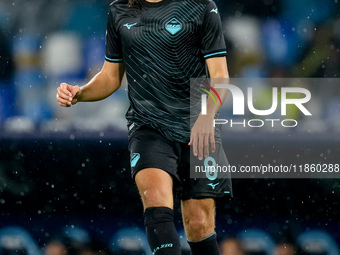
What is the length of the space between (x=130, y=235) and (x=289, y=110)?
5.40 ft

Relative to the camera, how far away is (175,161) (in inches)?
134

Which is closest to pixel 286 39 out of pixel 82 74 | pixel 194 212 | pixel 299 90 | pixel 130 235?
pixel 299 90

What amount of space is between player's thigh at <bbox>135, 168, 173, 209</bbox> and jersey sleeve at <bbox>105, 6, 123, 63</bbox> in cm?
76

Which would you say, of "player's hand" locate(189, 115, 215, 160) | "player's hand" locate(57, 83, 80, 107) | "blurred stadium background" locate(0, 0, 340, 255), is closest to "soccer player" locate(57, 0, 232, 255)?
"player's hand" locate(57, 83, 80, 107)

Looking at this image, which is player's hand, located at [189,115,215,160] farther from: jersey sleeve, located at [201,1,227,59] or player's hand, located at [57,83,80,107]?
player's hand, located at [57,83,80,107]

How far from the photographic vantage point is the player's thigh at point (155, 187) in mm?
3178

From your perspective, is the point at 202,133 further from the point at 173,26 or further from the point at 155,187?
the point at 173,26

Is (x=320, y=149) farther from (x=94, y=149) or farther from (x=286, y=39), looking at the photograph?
(x=94, y=149)

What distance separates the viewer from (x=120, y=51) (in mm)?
3729

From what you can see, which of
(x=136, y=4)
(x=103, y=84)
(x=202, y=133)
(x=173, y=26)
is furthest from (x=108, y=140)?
(x=202, y=133)

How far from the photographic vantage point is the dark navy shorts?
3.34m

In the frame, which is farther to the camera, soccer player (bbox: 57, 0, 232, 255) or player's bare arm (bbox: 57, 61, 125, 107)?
player's bare arm (bbox: 57, 61, 125, 107)

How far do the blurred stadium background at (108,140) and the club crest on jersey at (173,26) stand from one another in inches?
80.1

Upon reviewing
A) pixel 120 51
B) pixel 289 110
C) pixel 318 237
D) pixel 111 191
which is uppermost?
pixel 120 51
